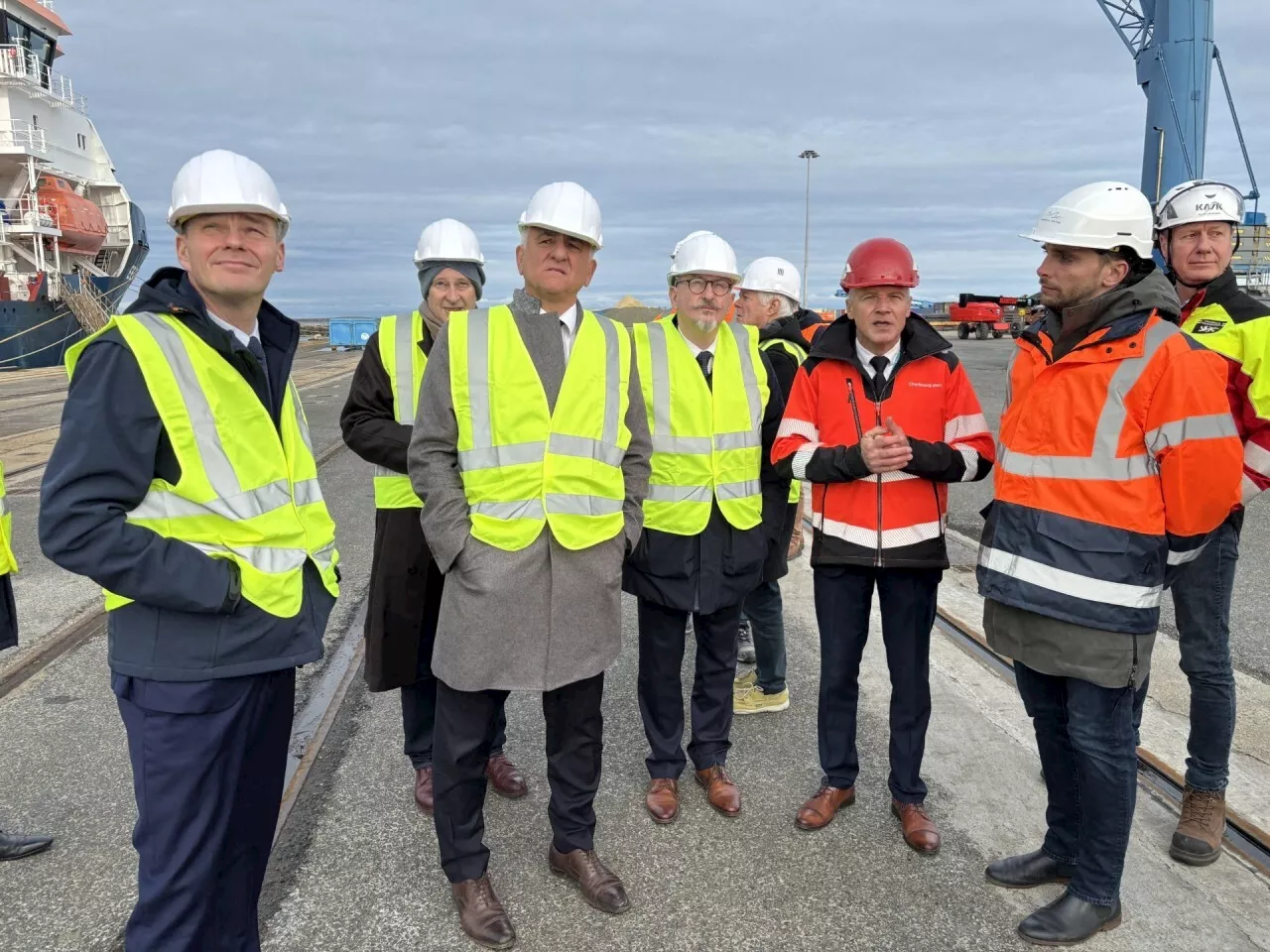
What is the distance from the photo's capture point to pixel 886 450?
293 centimetres

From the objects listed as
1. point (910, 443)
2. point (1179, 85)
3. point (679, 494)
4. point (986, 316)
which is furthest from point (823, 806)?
point (986, 316)

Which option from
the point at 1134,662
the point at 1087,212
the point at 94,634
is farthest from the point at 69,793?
the point at 1087,212

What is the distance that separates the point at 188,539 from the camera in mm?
1929

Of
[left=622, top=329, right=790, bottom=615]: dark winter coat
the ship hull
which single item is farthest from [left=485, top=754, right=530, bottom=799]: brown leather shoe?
the ship hull

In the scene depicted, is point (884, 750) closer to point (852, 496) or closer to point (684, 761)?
point (684, 761)

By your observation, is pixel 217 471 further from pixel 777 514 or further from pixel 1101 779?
pixel 1101 779

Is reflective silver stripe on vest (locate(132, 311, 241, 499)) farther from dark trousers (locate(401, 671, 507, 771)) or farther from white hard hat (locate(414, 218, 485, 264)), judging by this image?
white hard hat (locate(414, 218, 485, 264))

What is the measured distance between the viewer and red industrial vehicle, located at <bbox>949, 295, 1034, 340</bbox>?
4034cm

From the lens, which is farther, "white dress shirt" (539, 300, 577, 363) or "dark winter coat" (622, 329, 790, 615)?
"dark winter coat" (622, 329, 790, 615)

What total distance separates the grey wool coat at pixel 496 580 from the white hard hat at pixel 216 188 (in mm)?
705

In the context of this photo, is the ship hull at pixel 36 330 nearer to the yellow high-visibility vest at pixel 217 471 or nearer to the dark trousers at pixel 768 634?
the dark trousers at pixel 768 634

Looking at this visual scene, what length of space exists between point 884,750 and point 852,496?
4.50 feet

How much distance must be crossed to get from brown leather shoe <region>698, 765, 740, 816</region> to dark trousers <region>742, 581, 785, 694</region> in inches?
33.4

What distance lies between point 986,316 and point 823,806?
4161 centimetres
